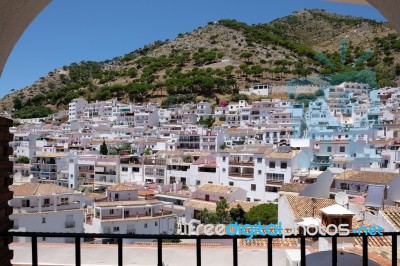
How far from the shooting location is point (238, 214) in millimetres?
21625


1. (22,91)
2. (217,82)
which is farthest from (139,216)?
(22,91)

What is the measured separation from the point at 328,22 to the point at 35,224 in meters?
99.4

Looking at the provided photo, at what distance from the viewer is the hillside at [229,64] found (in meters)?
73.3

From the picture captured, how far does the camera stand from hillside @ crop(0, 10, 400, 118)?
7331cm

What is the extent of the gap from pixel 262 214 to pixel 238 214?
144cm

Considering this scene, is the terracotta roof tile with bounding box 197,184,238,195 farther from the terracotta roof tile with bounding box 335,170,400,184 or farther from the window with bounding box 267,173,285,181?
the terracotta roof tile with bounding box 335,170,400,184

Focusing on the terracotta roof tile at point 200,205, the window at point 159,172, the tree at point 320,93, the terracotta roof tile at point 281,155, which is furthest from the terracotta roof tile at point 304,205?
the tree at point 320,93

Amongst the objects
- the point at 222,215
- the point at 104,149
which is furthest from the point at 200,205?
the point at 104,149

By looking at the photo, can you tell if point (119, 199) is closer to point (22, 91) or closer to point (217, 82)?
point (217, 82)

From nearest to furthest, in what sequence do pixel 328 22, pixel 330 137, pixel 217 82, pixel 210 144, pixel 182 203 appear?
pixel 182 203 < pixel 330 137 < pixel 210 144 < pixel 217 82 < pixel 328 22

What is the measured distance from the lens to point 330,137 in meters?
35.8

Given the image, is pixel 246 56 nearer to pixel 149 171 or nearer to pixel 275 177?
pixel 149 171

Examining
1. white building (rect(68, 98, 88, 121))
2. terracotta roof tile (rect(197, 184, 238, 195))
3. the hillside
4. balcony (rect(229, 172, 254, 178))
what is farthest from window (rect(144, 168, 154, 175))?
white building (rect(68, 98, 88, 121))

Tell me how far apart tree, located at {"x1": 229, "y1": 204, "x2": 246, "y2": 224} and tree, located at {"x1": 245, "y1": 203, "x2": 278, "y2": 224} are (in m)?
0.33
